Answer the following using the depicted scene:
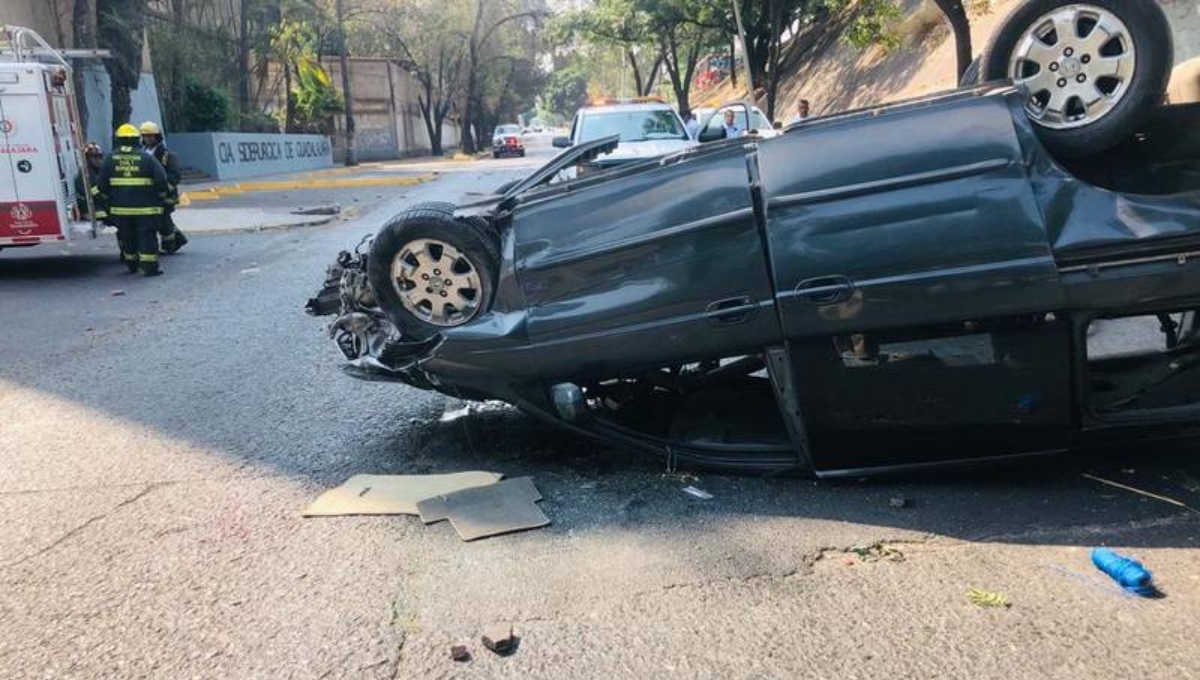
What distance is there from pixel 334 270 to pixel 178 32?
29.6m

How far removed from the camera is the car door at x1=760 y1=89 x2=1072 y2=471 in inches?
135

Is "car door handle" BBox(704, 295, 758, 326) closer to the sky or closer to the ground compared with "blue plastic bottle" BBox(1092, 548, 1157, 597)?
closer to the sky

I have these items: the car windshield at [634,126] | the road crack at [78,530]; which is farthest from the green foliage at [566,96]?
the road crack at [78,530]

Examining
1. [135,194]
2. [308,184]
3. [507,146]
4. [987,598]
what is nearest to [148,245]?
[135,194]

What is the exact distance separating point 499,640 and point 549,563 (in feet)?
1.86

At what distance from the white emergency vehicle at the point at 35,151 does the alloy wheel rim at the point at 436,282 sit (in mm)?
8792

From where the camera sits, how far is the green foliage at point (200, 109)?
30.3 m

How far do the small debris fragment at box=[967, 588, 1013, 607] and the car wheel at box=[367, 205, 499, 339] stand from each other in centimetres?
223

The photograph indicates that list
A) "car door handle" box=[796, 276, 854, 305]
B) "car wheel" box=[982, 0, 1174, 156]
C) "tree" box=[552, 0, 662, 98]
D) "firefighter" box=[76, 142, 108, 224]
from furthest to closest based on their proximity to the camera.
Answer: "tree" box=[552, 0, 662, 98]
"firefighter" box=[76, 142, 108, 224]
"car wheel" box=[982, 0, 1174, 156]
"car door handle" box=[796, 276, 854, 305]

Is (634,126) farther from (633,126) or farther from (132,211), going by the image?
(132,211)

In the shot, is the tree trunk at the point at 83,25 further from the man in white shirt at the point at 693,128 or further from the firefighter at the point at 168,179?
the man in white shirt at the point at 693,128

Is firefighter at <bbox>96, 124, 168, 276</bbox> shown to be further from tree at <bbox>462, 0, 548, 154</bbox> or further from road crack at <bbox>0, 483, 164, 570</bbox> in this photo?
tree at <bbox>462, 0, 548, 154</bbox>

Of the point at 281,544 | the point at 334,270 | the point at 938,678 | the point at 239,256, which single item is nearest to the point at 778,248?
the point at 938,678

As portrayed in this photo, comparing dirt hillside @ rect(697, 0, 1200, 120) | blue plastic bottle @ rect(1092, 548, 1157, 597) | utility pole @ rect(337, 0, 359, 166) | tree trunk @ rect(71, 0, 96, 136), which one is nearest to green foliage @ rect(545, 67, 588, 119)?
dirt hillside @ rect(697, 0, 1200, 120)
